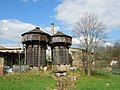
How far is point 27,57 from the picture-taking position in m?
41.6

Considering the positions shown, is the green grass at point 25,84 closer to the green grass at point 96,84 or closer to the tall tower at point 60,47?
the green grass at point 96,84

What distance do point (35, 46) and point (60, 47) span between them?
5.53 meters

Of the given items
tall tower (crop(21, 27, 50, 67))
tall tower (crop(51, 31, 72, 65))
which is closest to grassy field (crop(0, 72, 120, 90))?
tall tower (crop(21, 27, 50, 67))

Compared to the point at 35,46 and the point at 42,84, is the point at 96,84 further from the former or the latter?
the point at 35,46

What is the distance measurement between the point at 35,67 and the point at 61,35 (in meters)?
8.04

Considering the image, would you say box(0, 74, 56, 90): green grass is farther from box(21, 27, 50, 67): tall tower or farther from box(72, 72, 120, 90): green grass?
box(21, 27, 50, 67): tall tower

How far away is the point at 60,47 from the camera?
4456cm

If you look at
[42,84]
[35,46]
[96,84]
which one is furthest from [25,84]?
[35,46]

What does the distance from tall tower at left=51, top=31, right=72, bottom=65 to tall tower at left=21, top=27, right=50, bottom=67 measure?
2.48 m

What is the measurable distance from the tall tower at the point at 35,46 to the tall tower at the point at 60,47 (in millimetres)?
2480

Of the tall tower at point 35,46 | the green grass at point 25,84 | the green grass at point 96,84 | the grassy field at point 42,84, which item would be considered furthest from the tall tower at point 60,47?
the green grass at point 25,84

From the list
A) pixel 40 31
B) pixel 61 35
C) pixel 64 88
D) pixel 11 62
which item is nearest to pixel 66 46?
pixel 61 35

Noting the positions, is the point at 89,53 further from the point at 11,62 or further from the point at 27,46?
the point at 11,62

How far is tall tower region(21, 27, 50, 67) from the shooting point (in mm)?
40625
